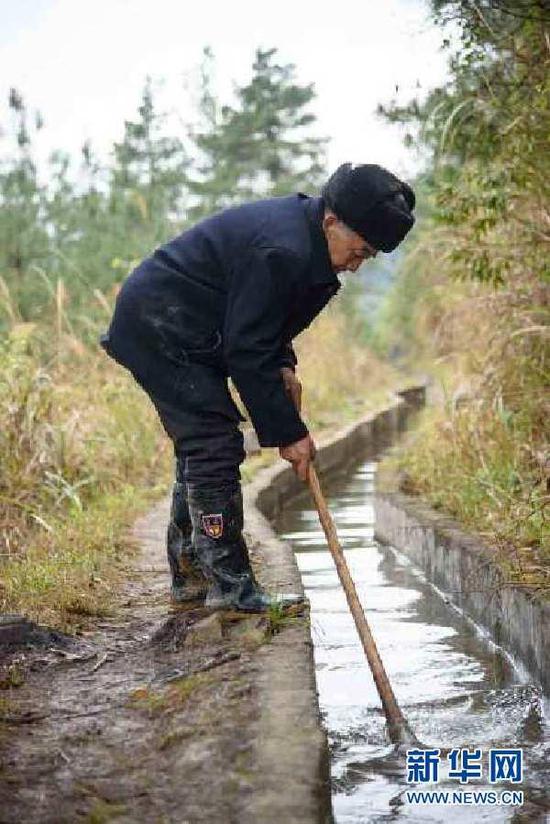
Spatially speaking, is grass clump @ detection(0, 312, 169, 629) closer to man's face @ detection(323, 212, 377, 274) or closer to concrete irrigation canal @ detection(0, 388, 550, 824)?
concrete irrigation canal @ detection(0, 388, 550, 824)

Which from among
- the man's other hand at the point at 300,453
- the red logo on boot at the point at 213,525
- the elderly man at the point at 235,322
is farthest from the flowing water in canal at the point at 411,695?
the man's other hand at the point at 300,453

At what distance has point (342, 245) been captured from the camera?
461cm

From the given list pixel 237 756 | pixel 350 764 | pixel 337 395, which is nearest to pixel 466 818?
pixel 350 764

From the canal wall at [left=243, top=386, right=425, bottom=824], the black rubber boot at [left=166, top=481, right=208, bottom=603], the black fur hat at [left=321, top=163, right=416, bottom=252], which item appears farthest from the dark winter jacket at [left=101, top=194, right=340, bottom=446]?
the canal wall at [left=243, top=386, right=425, bottom=824]

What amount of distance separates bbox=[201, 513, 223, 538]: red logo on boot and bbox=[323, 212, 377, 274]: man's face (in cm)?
100

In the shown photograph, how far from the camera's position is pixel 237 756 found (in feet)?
10.9

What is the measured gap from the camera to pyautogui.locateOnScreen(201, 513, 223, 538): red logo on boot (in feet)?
16.0

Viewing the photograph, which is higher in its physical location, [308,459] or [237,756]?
[308,459]

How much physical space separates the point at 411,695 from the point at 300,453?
41.8 inches

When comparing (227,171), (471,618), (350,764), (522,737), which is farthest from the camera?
(227,171)

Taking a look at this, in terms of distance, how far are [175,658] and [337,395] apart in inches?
551

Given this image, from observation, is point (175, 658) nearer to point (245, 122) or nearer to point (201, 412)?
point (201, 412)

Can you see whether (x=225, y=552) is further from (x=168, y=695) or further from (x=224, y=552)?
(x=168, y=695)

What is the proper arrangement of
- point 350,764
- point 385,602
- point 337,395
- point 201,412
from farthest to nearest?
point 337,395 → point 385,602 → point 201,412 → point 350,764
